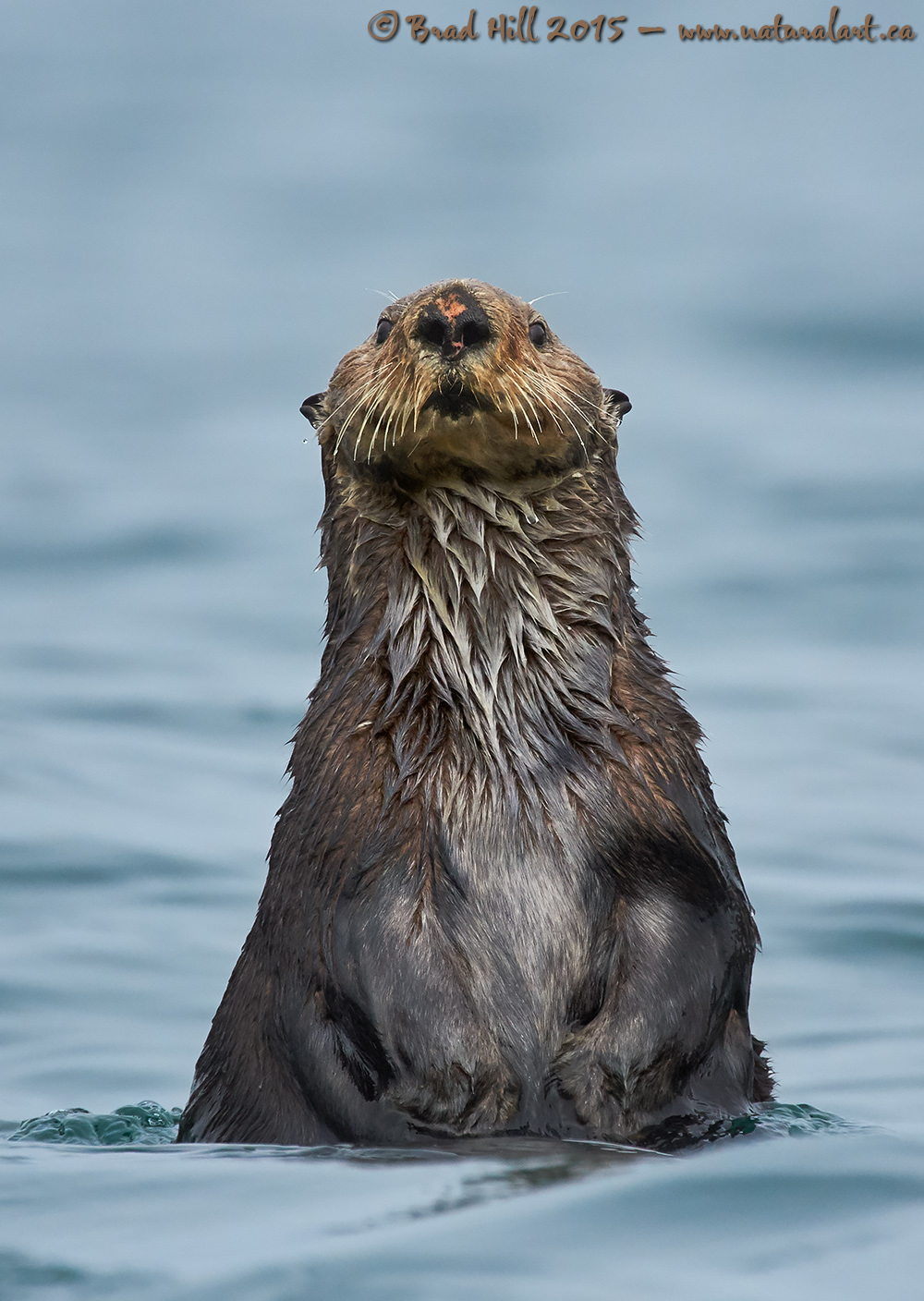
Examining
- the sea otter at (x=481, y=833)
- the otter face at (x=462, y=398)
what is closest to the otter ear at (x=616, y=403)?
the otter face at (x=462, y=398)

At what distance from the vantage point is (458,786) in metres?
5.89

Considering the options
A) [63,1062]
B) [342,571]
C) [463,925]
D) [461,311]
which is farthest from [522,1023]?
[63,1062]

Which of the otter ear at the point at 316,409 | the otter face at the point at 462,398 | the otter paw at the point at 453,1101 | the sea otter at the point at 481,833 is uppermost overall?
the otter ear at the point at 316,409

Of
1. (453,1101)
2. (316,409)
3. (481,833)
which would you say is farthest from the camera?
(316,409)

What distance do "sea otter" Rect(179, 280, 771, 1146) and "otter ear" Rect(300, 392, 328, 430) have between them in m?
0.34

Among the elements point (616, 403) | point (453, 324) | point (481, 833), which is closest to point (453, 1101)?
point (481, 833)

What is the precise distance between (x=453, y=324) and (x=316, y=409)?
1.03 m

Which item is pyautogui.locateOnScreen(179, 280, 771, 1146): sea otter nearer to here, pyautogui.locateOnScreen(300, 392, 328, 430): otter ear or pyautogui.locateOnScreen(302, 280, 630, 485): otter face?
pyautogui.locateOnScreen(302, 280, 630, 485): otter face

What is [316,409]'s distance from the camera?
6.65m

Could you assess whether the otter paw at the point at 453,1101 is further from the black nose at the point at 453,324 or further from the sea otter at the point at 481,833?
the black nose at the point at 453,324

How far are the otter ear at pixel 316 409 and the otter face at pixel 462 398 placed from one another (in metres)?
0.13

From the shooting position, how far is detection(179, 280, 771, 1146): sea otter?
18.6ft

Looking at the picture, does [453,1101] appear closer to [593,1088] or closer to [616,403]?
[593,1088]

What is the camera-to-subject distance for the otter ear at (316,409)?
6590 millimetres
